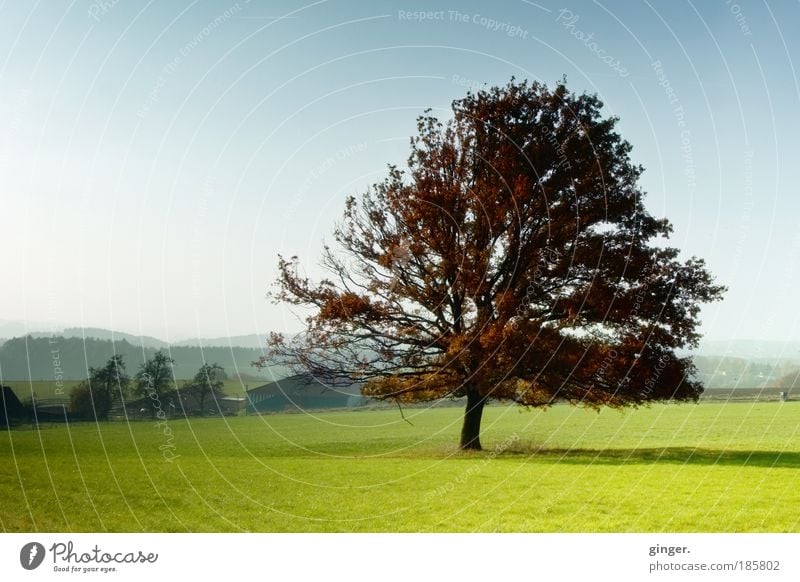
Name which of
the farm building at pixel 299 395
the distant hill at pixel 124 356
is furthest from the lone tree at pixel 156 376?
the farm building at pixel 299 395

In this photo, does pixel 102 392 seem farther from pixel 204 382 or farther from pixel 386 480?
pixel 386 480

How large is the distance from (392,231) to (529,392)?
547cm

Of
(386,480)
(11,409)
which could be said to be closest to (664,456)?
(386,480)

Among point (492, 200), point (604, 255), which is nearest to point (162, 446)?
point (492, 200)

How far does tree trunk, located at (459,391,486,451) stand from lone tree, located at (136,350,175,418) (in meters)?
7.65

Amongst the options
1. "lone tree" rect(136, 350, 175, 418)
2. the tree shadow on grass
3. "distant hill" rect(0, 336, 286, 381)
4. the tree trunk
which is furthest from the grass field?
"distant hill" rect(0, 336, 286, 381)

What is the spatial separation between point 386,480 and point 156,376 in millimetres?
7159

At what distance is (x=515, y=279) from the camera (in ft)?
59.4

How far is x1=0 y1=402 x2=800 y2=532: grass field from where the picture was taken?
9.83 metres

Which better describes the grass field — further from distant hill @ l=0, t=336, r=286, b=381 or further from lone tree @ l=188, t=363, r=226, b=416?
distant hill @ l=0, t=336, r=286, b=381

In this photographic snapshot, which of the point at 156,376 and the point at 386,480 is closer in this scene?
the point at 386,480

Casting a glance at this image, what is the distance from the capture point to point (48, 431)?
57.0 ft

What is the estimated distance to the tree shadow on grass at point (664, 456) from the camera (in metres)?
17.3
